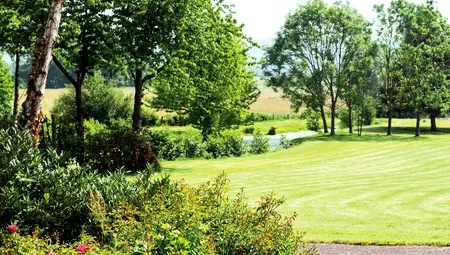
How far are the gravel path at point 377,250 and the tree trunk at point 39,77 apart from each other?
20.8 feet

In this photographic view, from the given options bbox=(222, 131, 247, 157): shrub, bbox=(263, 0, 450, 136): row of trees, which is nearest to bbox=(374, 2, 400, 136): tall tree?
bbox=(263, 0, 450, 136): row of trees

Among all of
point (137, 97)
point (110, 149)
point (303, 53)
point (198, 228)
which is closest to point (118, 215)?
point (198, 228)

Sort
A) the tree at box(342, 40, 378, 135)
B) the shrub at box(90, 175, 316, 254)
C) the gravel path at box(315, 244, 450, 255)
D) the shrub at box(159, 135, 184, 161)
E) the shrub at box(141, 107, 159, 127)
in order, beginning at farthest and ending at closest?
the shrub at box(141, 107, 159, 127), the tree at box(342, 40, 378, 135), the shrub at box(159, 135, 184, 161), the gravel path at box(315, 244, 450, 255), the shrub at box(90, 175, 316, 254)

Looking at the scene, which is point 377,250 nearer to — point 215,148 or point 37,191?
point 37,191

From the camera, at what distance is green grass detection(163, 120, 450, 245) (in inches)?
514

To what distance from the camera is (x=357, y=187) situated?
838 inches

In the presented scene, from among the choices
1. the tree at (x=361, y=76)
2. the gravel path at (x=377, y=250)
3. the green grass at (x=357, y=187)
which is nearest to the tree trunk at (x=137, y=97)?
the green grass at (x=357, y=187)

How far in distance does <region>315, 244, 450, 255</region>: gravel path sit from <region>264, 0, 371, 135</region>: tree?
46922 millimetres

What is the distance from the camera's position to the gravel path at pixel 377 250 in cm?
1071

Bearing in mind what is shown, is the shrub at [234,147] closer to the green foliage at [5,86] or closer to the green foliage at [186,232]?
the green foliage at [5,86]

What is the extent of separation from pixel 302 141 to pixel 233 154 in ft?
39.3

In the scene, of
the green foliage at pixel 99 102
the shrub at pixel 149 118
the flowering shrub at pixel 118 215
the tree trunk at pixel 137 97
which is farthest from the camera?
the shrub at pixel 149 118

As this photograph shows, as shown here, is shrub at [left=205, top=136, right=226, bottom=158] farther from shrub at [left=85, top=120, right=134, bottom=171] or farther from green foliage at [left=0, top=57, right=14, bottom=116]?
green foliage at [left=0, top=57, right=14, bottom=116]

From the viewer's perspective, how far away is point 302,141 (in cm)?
5056
